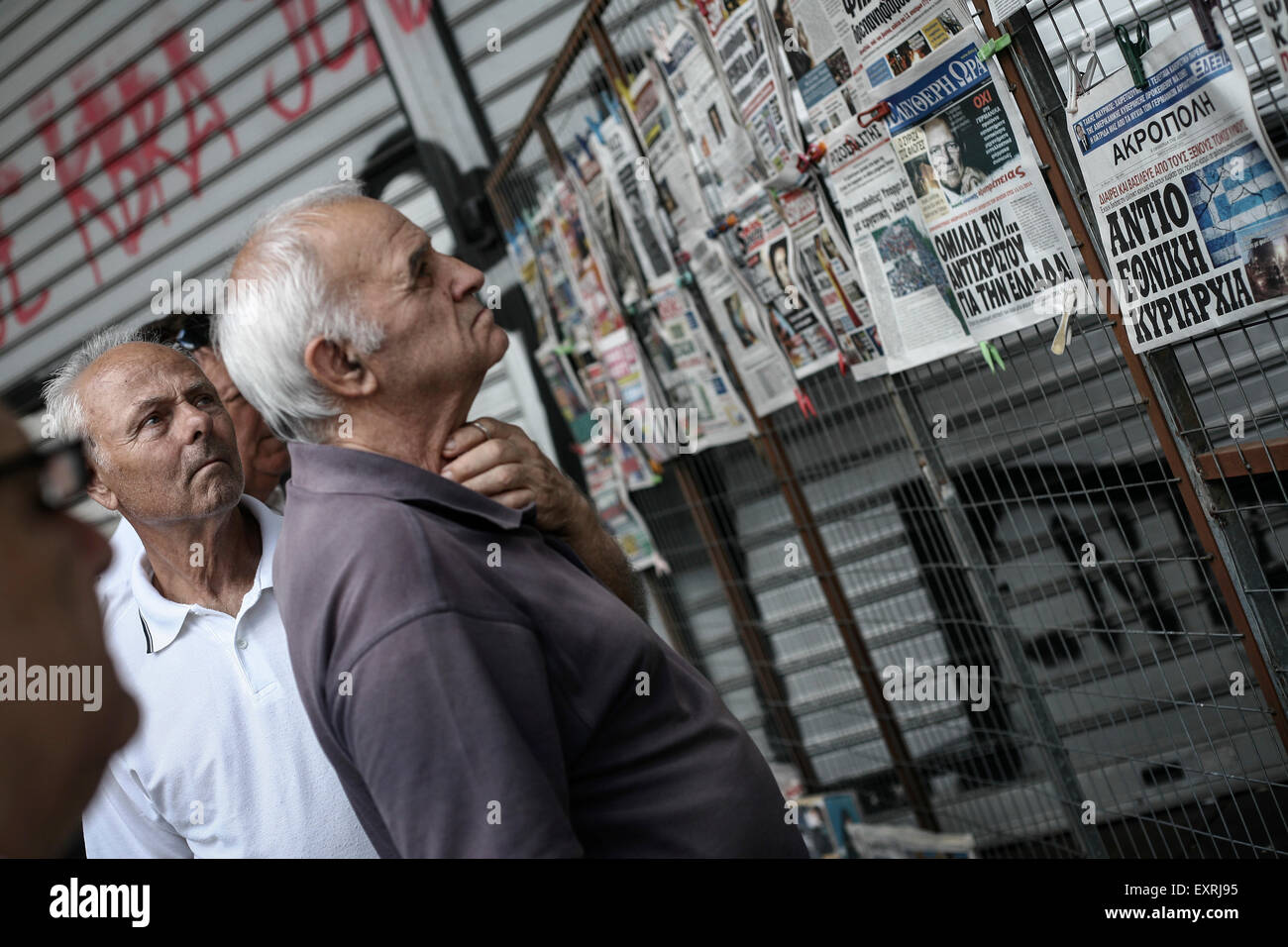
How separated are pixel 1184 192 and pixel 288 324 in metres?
1.51

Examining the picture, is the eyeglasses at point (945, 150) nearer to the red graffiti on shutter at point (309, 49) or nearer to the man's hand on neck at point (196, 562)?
the man's hand on neck at point (196, 562)

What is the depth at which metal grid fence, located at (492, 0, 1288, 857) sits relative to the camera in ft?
6.75

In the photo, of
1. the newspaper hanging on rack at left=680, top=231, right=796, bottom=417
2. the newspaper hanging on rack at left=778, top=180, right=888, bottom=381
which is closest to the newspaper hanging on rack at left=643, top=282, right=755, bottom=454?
the newspaper hanging on rack at left=680, top=231, right=796, bottom=417

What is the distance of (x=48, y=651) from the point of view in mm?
639

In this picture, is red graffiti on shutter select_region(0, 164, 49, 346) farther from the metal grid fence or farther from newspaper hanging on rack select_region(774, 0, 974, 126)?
newspaper hanging on rack select_region(774, 0, 974, 126)

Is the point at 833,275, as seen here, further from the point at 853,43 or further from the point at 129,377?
the point at 129,377

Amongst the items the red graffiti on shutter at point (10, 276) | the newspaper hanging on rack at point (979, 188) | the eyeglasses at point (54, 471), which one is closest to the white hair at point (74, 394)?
the eyeglasses at point (54, 471)

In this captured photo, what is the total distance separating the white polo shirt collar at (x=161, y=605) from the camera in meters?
2.15

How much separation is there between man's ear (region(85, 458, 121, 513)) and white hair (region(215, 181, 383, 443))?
2.32 feet

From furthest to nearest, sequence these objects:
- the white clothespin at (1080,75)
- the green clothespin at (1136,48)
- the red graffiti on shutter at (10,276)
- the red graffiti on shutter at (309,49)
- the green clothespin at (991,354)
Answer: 1. the red graffiti on shutter at (10,276)
2. the red graffiti on shutter at (309,49)
3. the green clothespin at (991,354)
4. the white clothespin at (1080,75)
5. the green clothespin at (1136,48)

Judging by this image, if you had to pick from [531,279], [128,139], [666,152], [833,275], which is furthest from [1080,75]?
[128,139]

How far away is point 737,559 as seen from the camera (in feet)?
14.2

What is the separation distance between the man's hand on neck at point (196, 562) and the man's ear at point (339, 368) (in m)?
0.75
